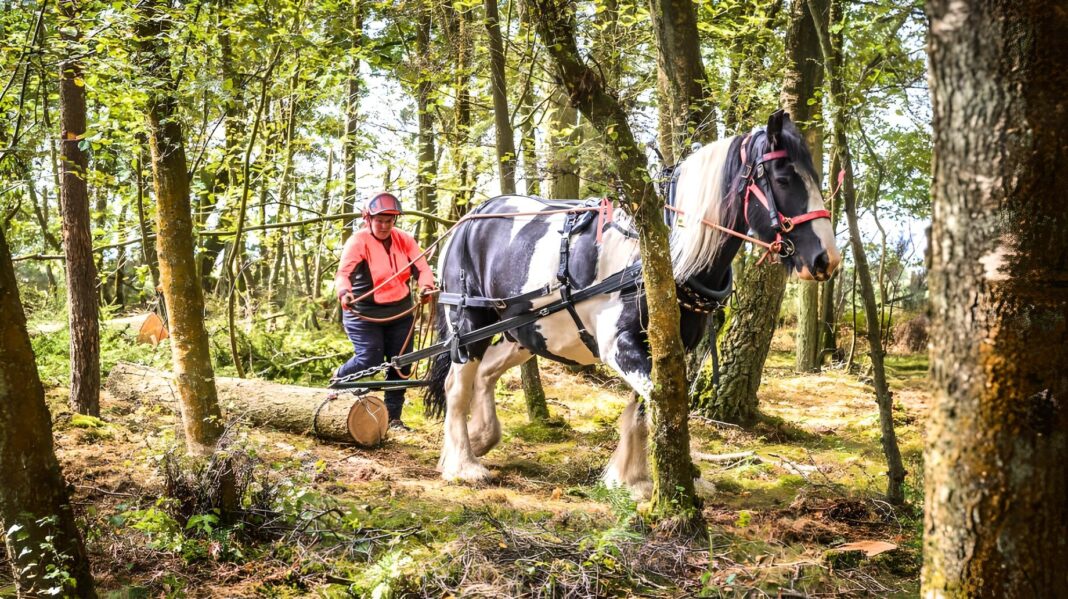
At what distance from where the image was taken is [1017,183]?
1.93 meters

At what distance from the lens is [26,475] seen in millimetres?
2916

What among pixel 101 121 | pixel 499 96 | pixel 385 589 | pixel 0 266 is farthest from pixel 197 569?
pixel 499 96

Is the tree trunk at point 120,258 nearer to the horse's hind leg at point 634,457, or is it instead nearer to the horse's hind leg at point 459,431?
the horse's hind leg at point 459,431

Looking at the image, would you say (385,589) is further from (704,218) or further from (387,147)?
(387,147)

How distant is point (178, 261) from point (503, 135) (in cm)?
395

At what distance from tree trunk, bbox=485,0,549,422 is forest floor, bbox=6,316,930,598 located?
94cm

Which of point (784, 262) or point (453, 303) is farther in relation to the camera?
point (453, 303)

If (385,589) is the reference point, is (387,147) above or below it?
above

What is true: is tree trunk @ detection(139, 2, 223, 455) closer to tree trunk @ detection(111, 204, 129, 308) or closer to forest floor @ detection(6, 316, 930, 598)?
forest floor @ detection(6, 316, 930, 598)

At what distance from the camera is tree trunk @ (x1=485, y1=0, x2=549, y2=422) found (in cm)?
696

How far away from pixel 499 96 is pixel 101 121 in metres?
3.32

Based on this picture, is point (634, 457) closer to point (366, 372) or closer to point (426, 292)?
point (426, 292)

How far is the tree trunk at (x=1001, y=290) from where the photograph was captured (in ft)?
6.24

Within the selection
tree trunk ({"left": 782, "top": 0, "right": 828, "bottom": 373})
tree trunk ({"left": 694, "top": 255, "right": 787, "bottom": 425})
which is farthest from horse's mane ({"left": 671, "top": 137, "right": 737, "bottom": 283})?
tree trunk ({"left": 694, "top": 255, "right": 787, "bottom": 425})
